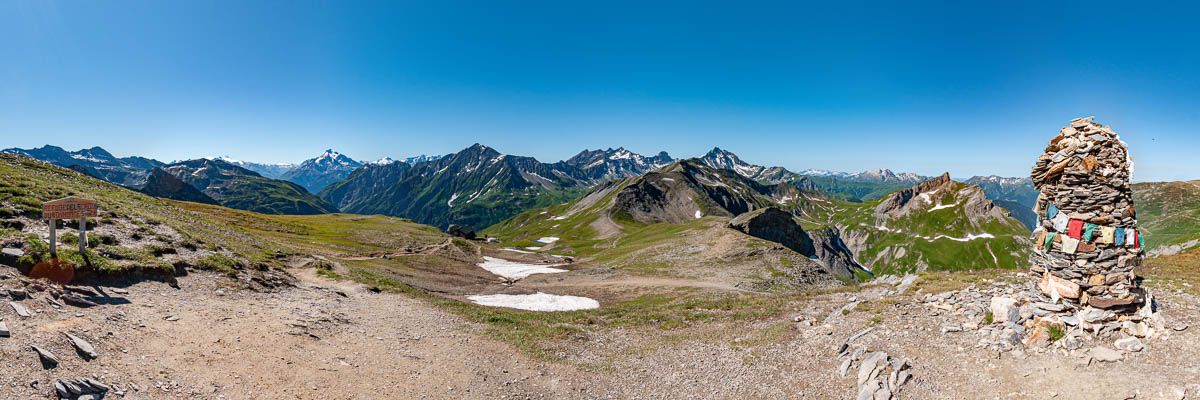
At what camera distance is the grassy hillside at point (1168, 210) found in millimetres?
132000

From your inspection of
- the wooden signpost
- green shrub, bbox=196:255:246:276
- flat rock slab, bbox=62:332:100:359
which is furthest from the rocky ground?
the wooden signpost

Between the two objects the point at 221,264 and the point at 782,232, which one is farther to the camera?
the point at 782,232

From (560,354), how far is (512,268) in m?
48.1

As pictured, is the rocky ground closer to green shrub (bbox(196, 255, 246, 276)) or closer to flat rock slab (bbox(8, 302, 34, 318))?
flat rock slab (bbox(8, 302, 34, 318))

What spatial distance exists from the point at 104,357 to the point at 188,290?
11100 mm

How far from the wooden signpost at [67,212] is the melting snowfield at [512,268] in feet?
143

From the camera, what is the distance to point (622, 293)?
145ft

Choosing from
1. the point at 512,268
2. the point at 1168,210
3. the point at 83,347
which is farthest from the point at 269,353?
the point at 1168,210

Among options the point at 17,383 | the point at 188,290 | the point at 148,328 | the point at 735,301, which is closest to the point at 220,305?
the point at 188,290

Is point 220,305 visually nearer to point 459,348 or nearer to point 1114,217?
point 459,348

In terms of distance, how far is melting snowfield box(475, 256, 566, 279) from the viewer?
211 feet

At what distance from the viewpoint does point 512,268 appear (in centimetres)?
6875

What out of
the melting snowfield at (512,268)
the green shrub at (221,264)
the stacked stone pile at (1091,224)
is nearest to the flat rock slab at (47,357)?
the green shrub at (221,264)

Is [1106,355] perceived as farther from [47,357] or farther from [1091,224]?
[47,357]
